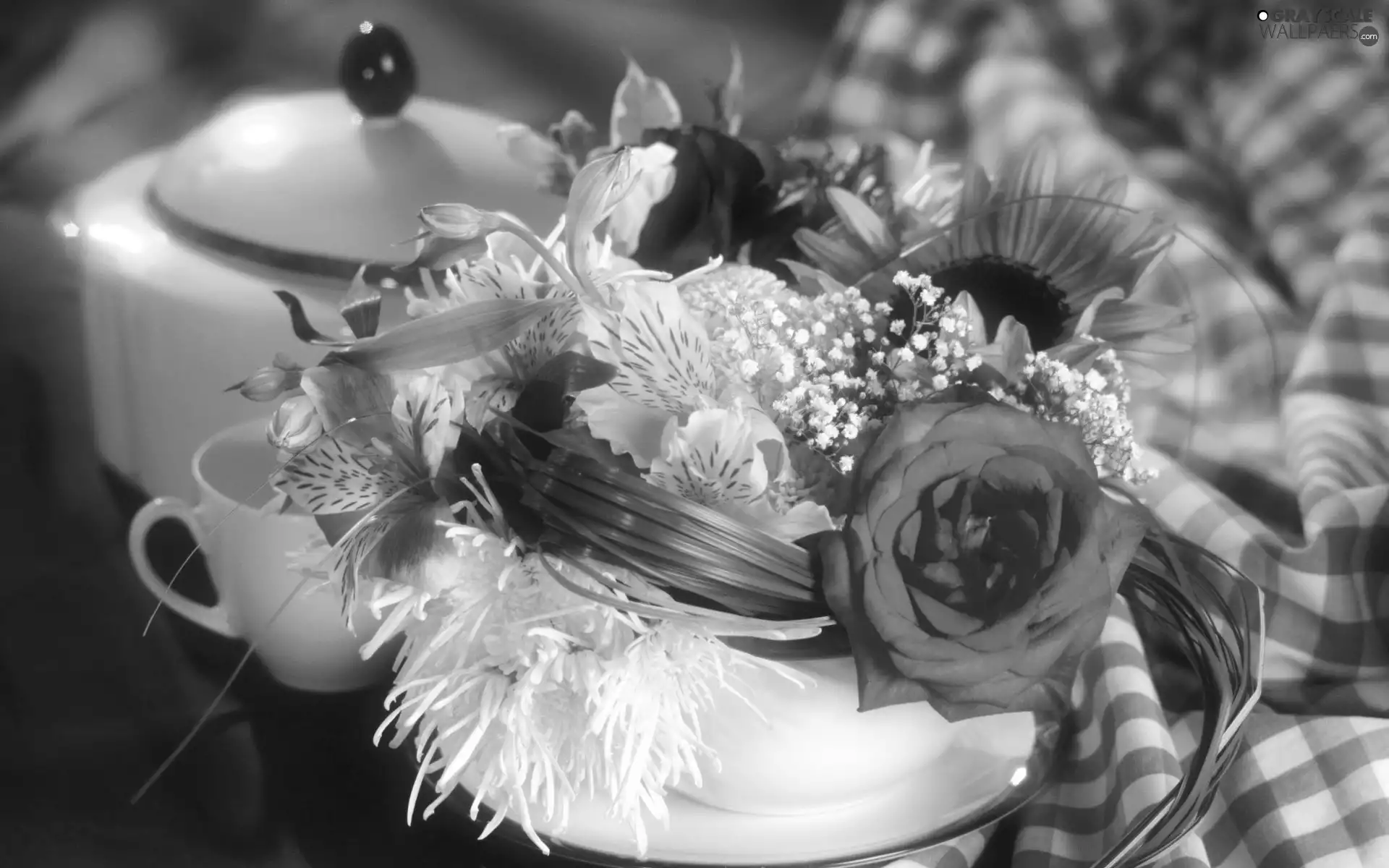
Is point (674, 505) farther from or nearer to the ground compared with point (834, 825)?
farther from the ground

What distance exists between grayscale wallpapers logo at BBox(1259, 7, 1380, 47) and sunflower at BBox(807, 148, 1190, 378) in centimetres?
35

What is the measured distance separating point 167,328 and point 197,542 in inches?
3.9

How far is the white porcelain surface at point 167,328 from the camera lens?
1.26 feet

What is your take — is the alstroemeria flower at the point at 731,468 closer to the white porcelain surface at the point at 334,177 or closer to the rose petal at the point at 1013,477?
the rose petal at the point at 1013,477

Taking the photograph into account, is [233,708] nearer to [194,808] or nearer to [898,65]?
[194,808]

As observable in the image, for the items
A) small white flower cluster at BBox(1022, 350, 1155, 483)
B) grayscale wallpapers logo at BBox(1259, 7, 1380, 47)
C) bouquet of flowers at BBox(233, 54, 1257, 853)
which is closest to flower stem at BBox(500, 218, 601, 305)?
bouquet of flowers at BBox(233, 54, 1257, 853)

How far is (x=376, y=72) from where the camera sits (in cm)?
41

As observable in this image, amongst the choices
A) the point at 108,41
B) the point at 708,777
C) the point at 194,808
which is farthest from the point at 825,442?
the point at 108,41

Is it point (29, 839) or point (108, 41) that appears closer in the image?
point (29, 839)

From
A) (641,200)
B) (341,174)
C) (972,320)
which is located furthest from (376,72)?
(972,320)

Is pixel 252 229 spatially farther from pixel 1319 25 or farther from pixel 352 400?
pixel 1319 25

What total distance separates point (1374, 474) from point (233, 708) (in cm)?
40

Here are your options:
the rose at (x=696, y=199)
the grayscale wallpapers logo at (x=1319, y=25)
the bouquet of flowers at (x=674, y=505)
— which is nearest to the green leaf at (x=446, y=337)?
the bouquet of flowers at (x=674, y=505)

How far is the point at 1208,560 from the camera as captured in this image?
278 millimetres
